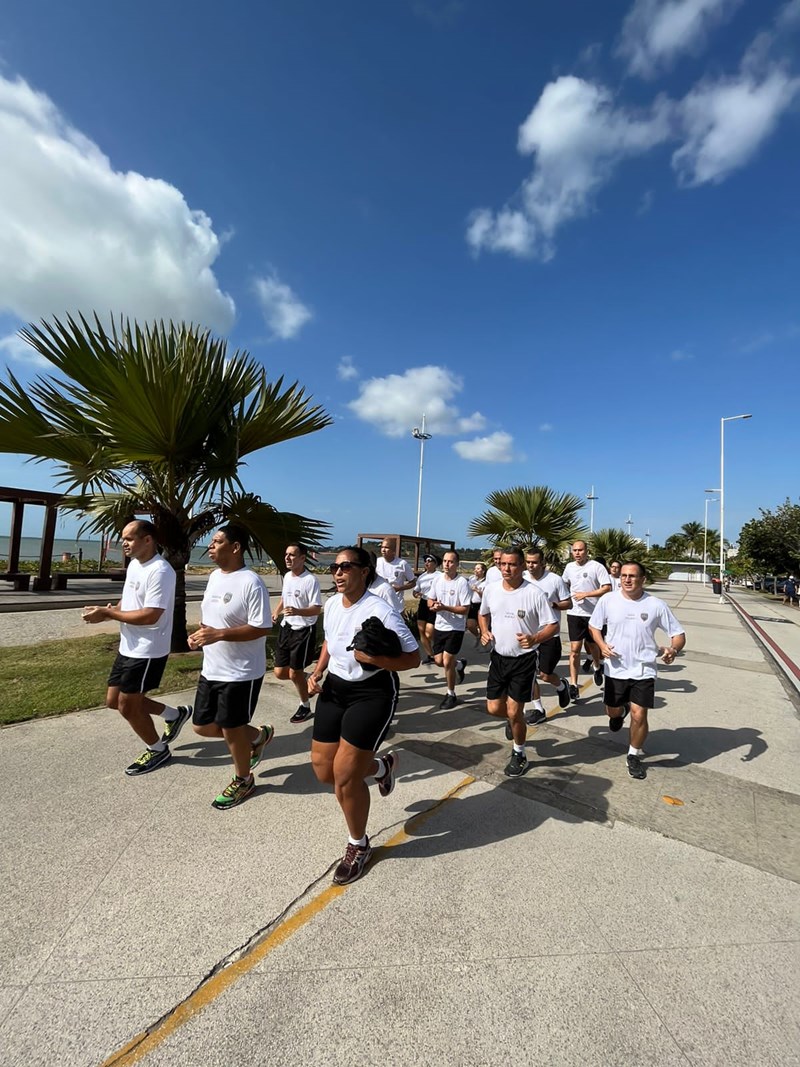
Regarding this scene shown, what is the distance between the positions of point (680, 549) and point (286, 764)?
103 meters

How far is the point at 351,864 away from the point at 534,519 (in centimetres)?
1010

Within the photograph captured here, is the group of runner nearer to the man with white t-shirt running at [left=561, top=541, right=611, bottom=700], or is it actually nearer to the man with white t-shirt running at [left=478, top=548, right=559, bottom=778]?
the man with white t-shirt running at [left=478, top=548, right=559, bottom=778]

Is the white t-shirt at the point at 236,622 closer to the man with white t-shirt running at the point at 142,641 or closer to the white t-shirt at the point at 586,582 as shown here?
the man with white t-shirt running at the point at 142,641

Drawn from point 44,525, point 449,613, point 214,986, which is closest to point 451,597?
point 449,613

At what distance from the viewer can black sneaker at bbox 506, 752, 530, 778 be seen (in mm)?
3768

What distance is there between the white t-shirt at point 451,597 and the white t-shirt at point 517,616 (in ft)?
5.62

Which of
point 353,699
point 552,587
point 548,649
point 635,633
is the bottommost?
point 548,649

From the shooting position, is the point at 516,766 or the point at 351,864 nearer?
the point at 351,864

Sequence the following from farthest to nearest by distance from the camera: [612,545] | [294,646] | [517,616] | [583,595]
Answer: [612,545] < [583,595] < [294,646] < [517,616]

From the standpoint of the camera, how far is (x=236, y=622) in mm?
3350

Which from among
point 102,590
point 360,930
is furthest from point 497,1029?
point 102,590

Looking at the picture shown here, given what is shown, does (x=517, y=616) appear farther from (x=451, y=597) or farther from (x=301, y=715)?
(x=301, y=715)

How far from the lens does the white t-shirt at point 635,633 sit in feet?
13.3

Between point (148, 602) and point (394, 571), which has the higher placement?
point (394, 571)
